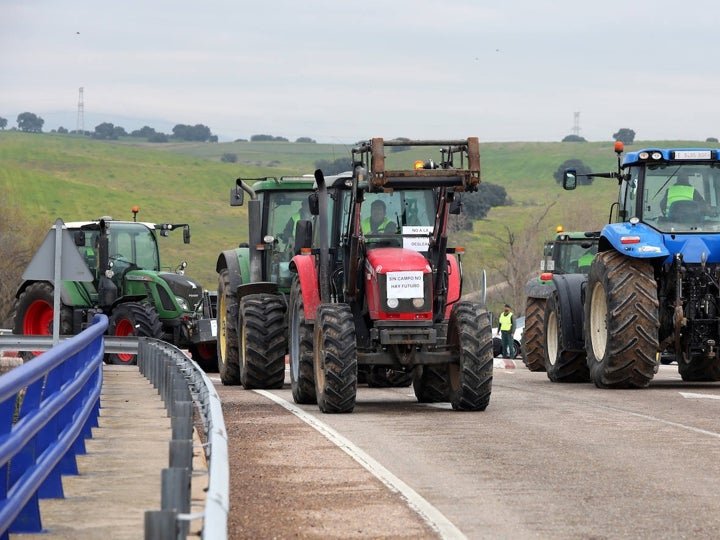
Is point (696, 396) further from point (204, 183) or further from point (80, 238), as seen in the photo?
point (204, 183)

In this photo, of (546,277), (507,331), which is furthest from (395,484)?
(507,331)

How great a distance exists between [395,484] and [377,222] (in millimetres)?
7525

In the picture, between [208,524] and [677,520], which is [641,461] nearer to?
[677,520]

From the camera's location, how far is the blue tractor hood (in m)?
20.2

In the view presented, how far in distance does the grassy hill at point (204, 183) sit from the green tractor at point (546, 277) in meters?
60.9

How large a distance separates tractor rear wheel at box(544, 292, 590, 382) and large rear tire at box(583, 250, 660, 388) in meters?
2.42

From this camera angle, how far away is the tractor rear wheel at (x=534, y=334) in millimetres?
28766

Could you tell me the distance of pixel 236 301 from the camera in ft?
75.4

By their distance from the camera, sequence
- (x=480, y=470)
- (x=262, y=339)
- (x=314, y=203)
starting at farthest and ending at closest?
(x=262, y=339), (x=314, y=203), (x=480, y=470)

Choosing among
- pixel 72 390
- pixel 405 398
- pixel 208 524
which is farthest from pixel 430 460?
pixel 405 398

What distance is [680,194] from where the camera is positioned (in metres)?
21.3

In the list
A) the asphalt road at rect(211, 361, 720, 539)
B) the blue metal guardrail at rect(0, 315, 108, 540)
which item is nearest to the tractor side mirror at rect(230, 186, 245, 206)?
the asphalt road at rect(211, 361, 720, 539)

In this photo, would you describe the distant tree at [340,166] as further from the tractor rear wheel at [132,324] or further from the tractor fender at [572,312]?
the tractor rear wheel at [132,324]

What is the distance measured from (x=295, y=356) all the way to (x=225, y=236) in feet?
359
